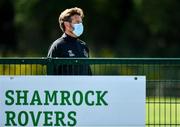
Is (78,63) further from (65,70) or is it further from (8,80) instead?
(8,80)

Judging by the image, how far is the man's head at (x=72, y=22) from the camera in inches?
423

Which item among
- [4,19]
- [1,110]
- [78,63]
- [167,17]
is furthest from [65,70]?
[4,19]

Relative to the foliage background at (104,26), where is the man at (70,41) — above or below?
below

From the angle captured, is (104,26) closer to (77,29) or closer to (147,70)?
(77,29)

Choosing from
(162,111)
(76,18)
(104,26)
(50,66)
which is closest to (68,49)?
(76,18)

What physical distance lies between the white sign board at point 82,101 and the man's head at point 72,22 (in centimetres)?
117

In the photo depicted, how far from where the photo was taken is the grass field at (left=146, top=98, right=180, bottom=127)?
9.88 m

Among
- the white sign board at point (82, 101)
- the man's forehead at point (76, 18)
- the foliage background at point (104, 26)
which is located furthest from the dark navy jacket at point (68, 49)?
the foliage background at point (104, 26)

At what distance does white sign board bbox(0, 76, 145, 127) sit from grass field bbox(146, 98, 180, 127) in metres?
0.24

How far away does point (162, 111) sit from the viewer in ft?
33.0

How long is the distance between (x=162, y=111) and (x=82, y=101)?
3.31 feet

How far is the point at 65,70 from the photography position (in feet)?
32.1

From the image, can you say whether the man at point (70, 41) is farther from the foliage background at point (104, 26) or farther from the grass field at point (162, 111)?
the foliage background at point (104, 26)

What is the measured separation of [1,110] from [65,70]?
844 mm
